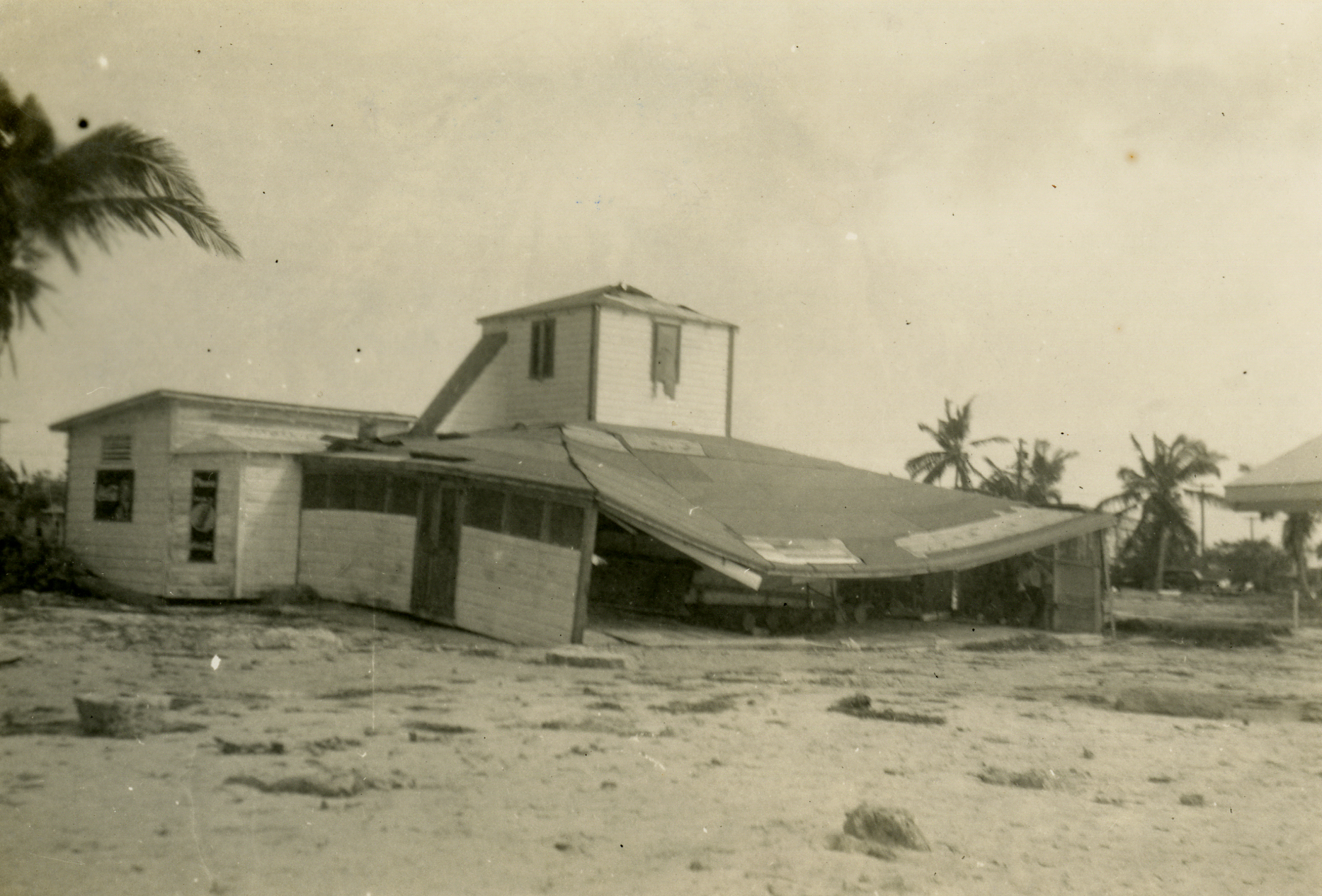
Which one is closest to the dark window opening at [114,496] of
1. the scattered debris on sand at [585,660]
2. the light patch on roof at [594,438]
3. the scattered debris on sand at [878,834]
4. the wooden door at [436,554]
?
the wooden door at [436,554]

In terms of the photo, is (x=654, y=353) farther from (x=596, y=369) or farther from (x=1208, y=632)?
(x=1208, y=632)

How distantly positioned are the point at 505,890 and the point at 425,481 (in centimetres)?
1174

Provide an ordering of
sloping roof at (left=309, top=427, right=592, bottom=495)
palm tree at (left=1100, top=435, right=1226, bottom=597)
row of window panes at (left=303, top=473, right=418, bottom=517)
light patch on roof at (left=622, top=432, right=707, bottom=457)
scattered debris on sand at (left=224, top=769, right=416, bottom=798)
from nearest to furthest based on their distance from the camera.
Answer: scattered debris on sand at (left=224, top=769, right=416, bottom=798)
sloping roof at (left=309, top=427, right=592, bottom=495)
row of window panes at (left=303, top=473, right=418, bottom=517)
light patch on roof at (left=622, top=432, right=707, bottom=457)
palm tree at (left=1100, top=435, right=1226, bottom=597)

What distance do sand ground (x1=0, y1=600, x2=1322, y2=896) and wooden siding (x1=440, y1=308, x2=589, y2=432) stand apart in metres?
9.16

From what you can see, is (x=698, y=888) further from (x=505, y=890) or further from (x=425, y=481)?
(x=425, y=481)

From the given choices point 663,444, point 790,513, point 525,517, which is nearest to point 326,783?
point 525,517

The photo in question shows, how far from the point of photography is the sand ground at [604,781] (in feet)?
17.7

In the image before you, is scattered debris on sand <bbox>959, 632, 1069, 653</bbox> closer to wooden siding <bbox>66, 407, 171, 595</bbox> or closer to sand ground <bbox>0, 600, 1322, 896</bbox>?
sand ground <bbox>0, 600, 1322, 896</bbox>

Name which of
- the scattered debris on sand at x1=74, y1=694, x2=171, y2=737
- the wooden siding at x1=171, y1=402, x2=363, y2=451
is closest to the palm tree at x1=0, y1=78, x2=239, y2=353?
the scattered debris on sand at x1=74, y1=694, x2=171, y2=737

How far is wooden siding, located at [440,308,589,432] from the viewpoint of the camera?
69.7 ft

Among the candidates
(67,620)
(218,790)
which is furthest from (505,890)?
(67,620)

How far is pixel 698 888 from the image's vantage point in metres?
5.31

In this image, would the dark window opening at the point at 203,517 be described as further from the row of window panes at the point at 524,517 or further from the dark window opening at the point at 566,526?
the dark window opening at the point at 566,526

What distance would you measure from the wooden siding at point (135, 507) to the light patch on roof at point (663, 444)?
719 cm
